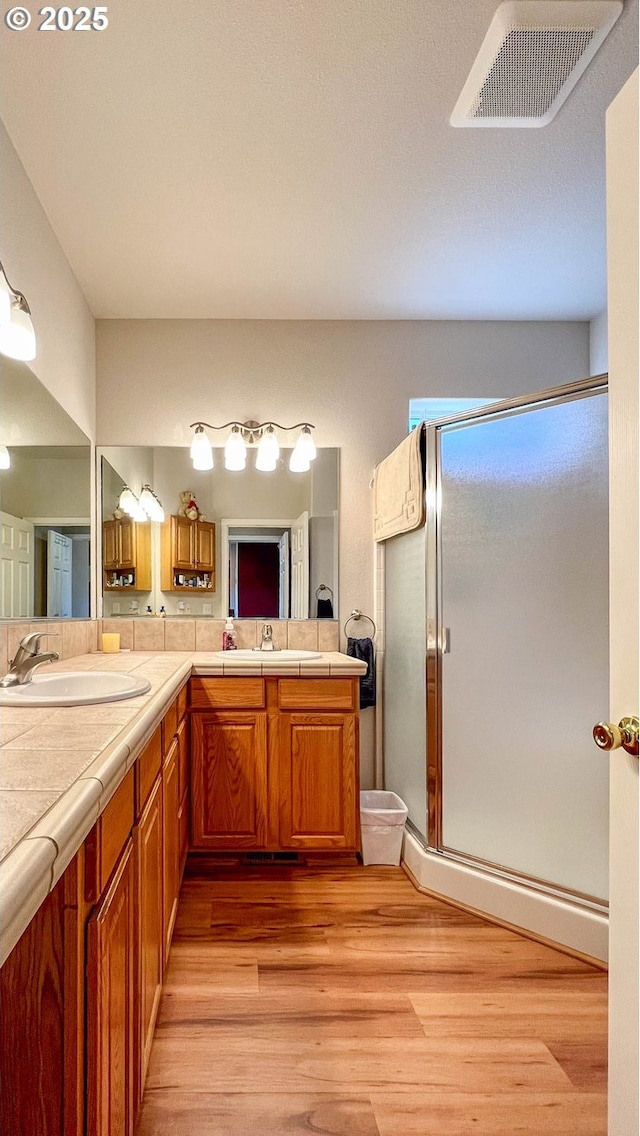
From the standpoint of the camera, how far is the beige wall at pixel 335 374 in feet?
10.5

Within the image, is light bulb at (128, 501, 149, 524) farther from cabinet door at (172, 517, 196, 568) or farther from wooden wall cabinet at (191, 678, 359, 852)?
wooden wall cabinet at (191, 678, 359, 852)

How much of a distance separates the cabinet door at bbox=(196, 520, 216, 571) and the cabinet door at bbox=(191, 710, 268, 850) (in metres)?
0.85

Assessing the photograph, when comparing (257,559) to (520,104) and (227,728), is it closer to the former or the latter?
(227,728)

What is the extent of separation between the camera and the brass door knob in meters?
0.93

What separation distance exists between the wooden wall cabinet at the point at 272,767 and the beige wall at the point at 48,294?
133cm

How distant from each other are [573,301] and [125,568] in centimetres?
251

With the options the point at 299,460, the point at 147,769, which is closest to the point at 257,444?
the point at 299,460

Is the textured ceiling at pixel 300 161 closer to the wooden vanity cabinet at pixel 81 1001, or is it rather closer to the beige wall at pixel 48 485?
the beige wall at pixel 48 485

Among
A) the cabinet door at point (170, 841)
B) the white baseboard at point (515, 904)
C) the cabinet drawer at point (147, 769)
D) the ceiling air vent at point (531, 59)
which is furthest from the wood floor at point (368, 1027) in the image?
the ceiling air vent at point (531, 59)

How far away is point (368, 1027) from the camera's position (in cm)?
168

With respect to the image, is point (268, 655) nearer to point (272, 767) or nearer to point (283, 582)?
point (283, 582)

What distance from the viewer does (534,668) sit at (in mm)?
2176

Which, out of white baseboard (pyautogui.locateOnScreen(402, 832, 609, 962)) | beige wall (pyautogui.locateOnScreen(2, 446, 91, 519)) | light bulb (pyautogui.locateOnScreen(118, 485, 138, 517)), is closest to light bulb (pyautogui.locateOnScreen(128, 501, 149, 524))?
light bulb (pyautogui.locateOnScreen(118, 485, 138, 517))

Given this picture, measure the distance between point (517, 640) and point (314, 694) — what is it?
883 mm
